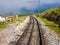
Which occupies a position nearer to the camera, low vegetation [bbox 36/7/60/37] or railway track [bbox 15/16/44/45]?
railway track [bbox 15/16/44/45]

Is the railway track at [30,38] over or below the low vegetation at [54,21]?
over

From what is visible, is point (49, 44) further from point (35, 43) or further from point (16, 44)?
point (16, 44)

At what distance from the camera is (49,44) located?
61.1 ft

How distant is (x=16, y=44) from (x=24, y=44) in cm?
69

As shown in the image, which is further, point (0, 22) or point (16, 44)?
point (0, 22)

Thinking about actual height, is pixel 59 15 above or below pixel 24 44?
below

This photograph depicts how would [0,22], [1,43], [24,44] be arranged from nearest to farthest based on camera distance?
[24,44] → [1,43] → [0,22]

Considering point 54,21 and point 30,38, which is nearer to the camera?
point 30,38

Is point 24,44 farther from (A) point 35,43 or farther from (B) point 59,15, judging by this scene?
(B) point 59,15

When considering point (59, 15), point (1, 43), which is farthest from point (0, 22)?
point (1, 43)

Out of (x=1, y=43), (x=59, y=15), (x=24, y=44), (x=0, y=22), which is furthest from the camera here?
(x=59, y=15)

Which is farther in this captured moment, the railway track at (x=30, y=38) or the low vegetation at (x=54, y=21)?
the low vegetation at (x=54, y=21)

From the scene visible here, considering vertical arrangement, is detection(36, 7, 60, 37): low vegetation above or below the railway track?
below

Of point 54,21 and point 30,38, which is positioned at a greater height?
point 30,38
